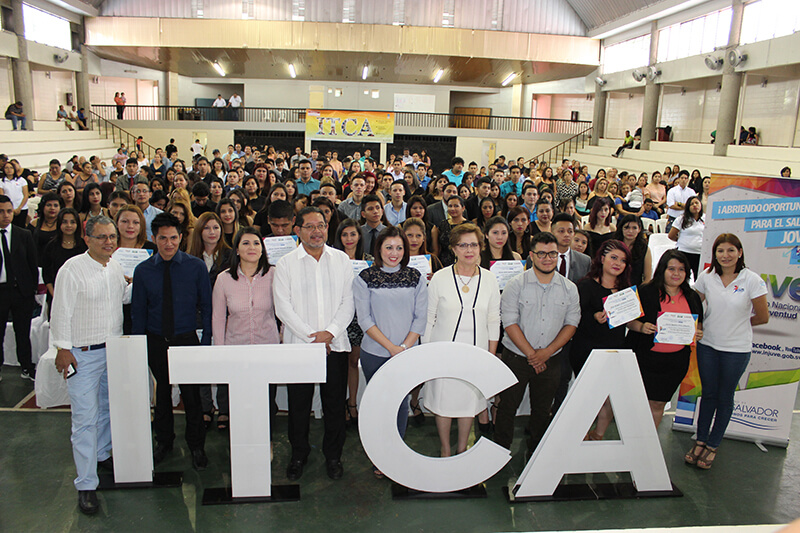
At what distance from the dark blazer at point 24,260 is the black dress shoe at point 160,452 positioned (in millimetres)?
2184

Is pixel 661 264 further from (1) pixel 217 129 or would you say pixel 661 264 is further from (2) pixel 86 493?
(1) pixel 217 129

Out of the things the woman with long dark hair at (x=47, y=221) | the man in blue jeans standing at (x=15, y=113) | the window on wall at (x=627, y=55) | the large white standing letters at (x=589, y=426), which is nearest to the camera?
the large white standing letters at (x=589, y=426)

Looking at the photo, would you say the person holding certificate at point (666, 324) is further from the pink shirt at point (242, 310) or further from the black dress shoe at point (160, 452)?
the black dress shoe at point (160, 452)

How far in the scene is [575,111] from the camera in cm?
3008

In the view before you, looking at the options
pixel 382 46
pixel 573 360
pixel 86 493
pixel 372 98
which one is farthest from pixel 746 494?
pixel 372 98

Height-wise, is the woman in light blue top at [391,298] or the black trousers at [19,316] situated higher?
the woman in light blue top at [391,298]

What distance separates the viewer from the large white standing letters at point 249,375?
3.37m

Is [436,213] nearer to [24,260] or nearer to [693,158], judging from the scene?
[24,260]

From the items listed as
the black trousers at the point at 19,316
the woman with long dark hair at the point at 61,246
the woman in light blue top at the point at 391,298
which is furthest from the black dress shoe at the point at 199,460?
the black trousers at the point at 19,316

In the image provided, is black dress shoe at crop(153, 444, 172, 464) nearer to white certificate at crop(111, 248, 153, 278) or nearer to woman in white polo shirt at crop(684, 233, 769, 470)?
white certificate at crop(111, 248, 153, 278)

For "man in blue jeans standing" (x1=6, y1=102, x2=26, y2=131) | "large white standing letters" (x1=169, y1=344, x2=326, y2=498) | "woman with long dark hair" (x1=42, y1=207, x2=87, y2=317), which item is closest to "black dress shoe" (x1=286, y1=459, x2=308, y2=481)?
"large white standing letters" (x1=169, y1=344, x2=326, y2=498)

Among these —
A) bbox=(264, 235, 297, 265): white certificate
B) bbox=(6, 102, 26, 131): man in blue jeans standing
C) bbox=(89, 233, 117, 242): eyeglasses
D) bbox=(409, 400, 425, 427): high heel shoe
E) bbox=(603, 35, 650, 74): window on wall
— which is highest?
bbox=(603, 35, 650, 74): window on wall

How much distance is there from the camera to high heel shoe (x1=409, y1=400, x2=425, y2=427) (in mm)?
4775

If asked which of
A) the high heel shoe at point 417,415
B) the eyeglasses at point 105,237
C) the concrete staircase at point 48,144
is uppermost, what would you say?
the concrete staircase at point 48,144
